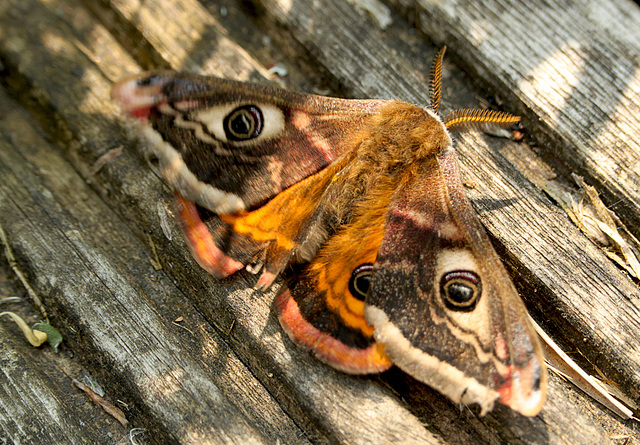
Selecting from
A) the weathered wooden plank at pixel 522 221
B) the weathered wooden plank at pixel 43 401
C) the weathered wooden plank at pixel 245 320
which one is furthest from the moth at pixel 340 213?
the weathered wooden plank at pixel 43 401

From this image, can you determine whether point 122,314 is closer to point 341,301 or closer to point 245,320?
point 245,320

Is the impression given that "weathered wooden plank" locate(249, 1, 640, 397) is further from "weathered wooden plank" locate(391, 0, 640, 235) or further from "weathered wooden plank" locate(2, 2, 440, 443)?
"weathered wooden plank" locate(2, 2, 440, 443)

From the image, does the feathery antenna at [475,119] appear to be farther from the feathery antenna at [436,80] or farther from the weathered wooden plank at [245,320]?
the weathered wooden plank at [245,320]

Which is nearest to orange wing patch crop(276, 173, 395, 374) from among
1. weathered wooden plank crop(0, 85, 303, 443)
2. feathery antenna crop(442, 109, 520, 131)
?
weathered wooden plank crop(0, 85, 303, 443)

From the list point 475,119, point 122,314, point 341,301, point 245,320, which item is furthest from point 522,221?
point 122,314

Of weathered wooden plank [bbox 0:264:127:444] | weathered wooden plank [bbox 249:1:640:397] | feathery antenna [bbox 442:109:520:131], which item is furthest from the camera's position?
feathery antenna [bbox 442:109:520:131]

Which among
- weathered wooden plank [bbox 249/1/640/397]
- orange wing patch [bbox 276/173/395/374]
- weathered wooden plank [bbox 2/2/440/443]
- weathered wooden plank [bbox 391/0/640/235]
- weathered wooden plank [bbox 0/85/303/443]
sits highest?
weathered wooden plank [bbox 391/0/640/235]
